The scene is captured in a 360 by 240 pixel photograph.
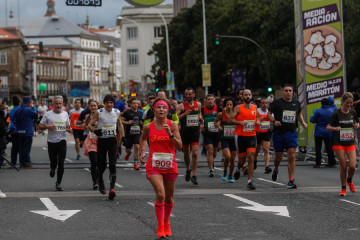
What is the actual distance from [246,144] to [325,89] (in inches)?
330

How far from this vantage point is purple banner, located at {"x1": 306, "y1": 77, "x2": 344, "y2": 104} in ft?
80.2

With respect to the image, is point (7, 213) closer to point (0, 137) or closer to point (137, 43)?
point (0, 137)

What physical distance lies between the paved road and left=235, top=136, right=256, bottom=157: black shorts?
2.40 feet

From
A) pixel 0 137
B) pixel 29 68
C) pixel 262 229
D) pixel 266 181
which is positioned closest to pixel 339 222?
pixel 262 229

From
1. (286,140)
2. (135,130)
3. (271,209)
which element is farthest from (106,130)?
(135,130)

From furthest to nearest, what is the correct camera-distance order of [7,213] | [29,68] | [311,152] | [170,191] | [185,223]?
[29,68], [311,152], [7,213], [185,223], [170,191]

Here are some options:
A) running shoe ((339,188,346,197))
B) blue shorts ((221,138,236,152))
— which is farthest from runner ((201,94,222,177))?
running shoe ((339,188,346,197))

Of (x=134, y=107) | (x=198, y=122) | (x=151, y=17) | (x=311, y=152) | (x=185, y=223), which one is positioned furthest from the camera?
(x=151, y=17)

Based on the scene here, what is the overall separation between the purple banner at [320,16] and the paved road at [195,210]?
662 cm

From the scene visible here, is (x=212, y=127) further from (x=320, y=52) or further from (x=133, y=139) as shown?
(x=320, y=52)

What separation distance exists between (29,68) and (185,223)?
531 feet

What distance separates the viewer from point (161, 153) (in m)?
10.6

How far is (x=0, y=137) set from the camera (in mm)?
19406

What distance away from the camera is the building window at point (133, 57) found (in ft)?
468
